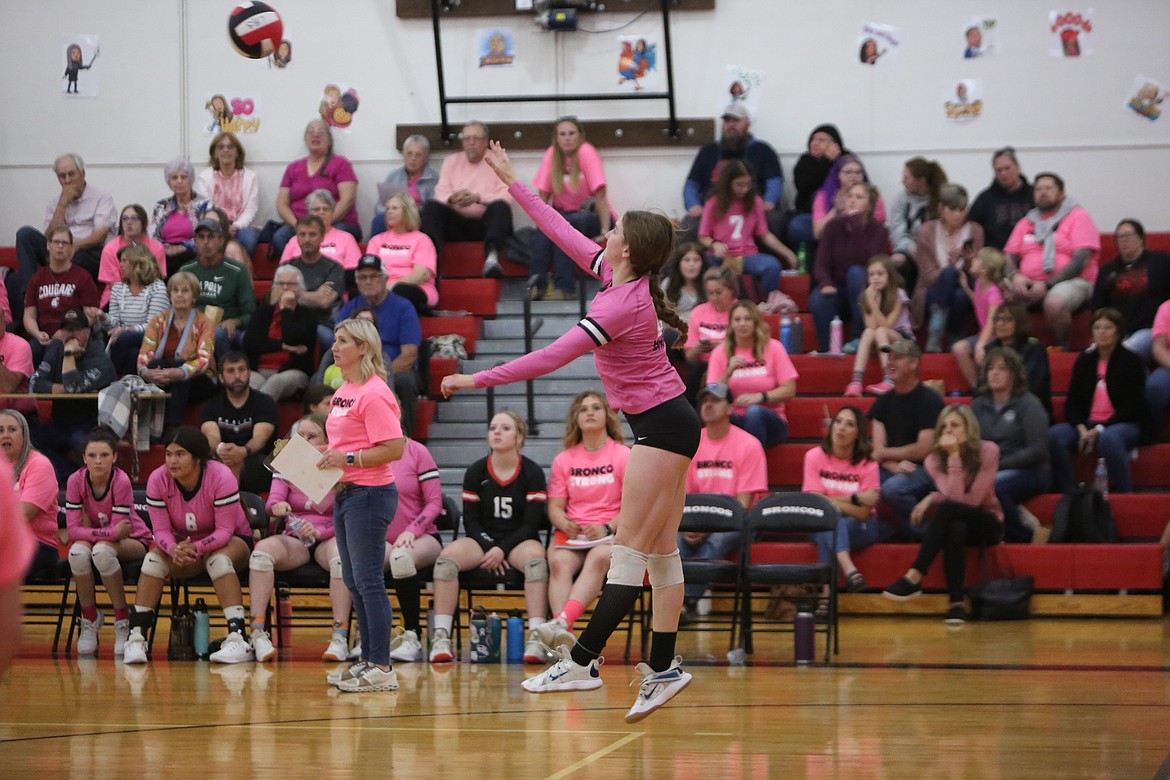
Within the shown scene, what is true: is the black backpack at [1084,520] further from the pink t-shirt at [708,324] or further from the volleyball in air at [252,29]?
the volleyball in air at [252,29]

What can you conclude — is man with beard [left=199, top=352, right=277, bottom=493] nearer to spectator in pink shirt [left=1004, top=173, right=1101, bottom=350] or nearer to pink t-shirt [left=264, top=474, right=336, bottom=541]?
pink t-shirt [left=264, top=474, right=336, bottom=541]

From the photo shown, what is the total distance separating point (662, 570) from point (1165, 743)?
79.0 inches

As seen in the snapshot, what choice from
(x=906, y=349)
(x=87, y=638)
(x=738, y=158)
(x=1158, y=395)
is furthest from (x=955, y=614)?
(x=87, y=638)

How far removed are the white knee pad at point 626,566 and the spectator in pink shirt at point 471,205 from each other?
6532 mm

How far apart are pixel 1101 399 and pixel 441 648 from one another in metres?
5.01

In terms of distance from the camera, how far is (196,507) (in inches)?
323

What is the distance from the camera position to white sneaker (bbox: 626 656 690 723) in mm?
4969

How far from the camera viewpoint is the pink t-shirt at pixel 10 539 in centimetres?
139

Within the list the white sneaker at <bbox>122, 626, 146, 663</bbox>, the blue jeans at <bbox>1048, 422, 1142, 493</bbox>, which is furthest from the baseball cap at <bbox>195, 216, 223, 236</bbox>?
the blue jeans at <bbox>1048, 422, 1142, 493</bbox>

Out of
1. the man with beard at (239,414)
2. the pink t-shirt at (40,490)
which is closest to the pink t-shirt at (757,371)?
the man with beard at (239,414)

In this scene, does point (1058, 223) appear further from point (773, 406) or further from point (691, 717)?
point (691, 717)

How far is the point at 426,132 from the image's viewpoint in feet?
41.3

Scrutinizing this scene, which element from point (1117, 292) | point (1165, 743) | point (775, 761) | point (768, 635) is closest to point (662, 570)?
point (775, 761)

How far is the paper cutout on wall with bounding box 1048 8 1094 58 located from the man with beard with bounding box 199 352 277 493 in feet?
25.2
